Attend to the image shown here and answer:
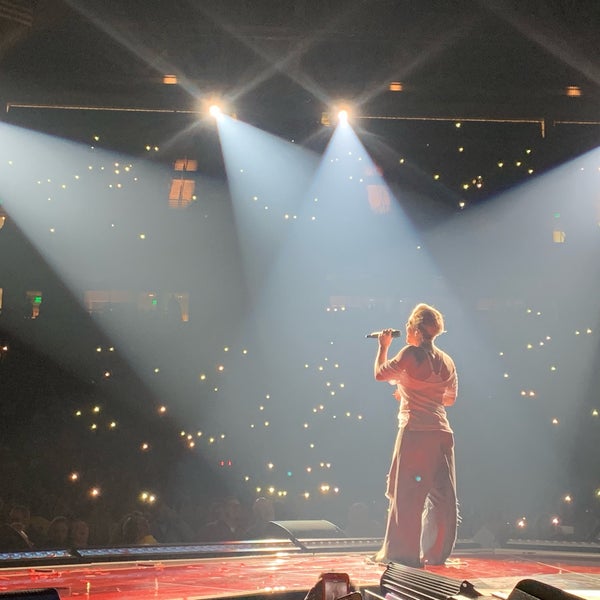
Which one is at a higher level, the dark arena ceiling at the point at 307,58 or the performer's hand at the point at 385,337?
the dark arena ceiling at the point at 307,58

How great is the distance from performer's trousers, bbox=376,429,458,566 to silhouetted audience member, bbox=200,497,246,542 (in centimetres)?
264

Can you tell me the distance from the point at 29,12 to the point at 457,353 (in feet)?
24.7

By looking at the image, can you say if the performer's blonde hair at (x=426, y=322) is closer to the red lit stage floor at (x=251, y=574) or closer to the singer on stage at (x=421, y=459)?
the singer on stage at (x=421, y=459)

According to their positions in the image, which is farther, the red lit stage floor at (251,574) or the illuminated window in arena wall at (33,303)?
the illuminated window in arena wall at (33,303)

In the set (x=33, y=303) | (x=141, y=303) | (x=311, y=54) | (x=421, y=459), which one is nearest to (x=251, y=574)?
(x=421, y=459)

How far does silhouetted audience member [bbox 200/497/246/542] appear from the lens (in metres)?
7.04

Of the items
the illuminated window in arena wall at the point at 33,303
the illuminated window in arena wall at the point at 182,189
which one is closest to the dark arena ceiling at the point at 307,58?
the illuminated window in arena wall at the point at 182,189

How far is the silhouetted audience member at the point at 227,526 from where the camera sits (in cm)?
704

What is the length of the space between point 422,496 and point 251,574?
133 cm

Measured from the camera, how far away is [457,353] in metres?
10.5

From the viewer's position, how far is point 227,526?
7.10m

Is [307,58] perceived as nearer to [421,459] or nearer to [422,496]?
[421,459]

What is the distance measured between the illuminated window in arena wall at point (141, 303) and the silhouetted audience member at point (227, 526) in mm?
3213

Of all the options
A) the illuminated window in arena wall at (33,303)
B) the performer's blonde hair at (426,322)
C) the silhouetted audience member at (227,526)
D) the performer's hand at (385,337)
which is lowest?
the silhouetted audience member at (227,526)
